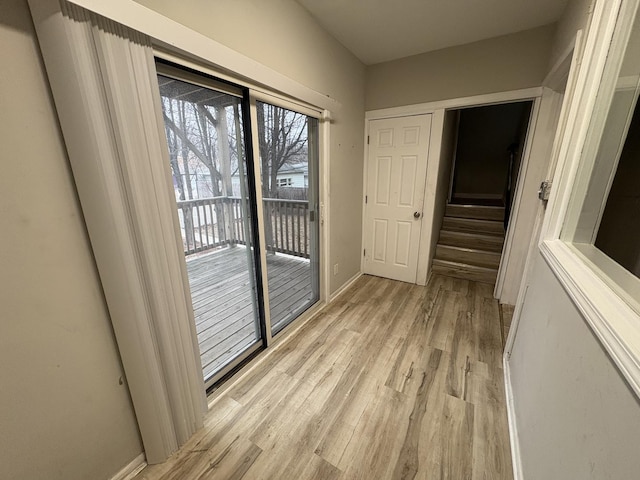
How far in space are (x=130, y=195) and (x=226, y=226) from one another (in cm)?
255

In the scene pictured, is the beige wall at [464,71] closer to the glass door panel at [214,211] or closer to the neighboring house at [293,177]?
the neighboring house at [293,177]

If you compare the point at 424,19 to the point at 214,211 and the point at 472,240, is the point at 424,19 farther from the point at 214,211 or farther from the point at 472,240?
the point at 214,211

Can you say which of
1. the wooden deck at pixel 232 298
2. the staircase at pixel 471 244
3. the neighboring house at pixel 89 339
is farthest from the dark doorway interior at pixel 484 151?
the neighboring house at pixel 89 339

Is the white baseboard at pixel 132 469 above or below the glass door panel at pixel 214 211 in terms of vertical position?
below

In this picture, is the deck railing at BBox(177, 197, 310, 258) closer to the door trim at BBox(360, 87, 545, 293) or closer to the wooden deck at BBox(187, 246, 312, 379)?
the wooden deck at BBox(187, 246, 312, 379)

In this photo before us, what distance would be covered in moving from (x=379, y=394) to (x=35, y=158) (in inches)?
76.7

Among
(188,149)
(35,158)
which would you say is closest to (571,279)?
(35,158)

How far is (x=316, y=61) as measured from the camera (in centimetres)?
202

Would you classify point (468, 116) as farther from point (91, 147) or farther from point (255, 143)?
point (91, 147)

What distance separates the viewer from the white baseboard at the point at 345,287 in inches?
109

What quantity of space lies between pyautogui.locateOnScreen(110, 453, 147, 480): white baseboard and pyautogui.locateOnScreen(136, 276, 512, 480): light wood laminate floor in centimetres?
3

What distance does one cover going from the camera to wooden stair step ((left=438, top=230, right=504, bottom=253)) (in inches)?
128

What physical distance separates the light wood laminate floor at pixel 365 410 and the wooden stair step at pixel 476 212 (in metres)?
1.95

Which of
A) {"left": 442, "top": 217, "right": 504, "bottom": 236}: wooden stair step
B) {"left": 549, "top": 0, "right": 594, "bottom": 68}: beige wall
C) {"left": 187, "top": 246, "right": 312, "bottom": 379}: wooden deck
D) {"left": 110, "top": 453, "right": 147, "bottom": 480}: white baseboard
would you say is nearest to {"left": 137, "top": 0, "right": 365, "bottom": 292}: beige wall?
{"left": 187, "top": 246, "right": 312, "bottom": 379}: wooden deck
